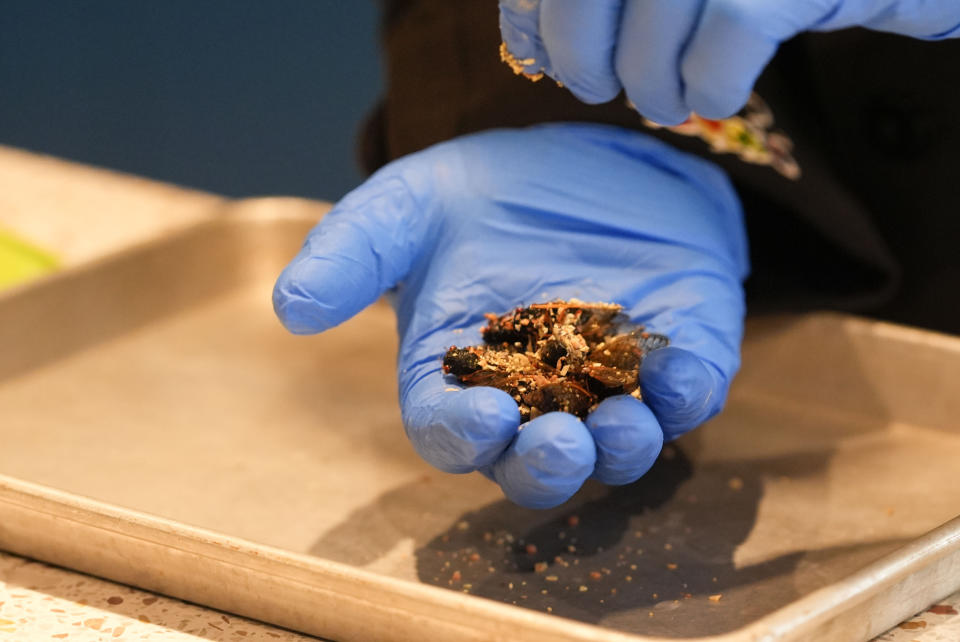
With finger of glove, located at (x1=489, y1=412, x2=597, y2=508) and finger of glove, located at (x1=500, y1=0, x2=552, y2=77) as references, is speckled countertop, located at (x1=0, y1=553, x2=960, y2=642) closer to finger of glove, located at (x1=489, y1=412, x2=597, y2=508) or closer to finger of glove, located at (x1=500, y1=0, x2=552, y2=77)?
finger of glove, located at (x1=489, y1=412, x2=597, y2=508)

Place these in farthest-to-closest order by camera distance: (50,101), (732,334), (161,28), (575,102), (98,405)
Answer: (50,101) → (161,28) → (98,405) → (575,102) → (732,334)

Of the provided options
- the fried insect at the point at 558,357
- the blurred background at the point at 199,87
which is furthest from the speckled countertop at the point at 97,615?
the blurred background at the point at 199,87

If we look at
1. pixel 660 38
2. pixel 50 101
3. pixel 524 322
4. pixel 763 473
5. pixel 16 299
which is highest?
pixel 660 38

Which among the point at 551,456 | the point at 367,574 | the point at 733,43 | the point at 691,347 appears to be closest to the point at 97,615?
the point at 367,574

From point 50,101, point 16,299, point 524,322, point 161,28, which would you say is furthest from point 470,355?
point 50,101

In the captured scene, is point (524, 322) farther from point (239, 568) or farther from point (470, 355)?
point (239, 568)

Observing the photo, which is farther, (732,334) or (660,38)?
(732,334)
